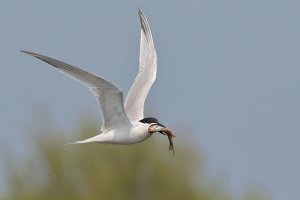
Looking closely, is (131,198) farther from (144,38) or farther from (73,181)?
(144,38)

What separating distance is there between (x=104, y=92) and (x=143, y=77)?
237 centimetres

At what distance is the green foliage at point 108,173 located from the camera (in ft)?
117

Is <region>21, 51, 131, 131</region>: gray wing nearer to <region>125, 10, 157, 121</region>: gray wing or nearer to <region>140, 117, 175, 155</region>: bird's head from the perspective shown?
<region>140, 117, 175, 155</region>: bird's head

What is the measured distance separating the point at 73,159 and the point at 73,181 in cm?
68

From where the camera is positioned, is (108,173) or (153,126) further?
(108,173)

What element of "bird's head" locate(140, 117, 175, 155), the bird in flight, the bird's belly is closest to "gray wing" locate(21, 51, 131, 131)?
the bird in flight

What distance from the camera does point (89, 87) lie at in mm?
26078

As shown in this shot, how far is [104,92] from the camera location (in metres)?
26.2

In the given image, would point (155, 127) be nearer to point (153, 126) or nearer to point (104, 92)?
point (153, 126)

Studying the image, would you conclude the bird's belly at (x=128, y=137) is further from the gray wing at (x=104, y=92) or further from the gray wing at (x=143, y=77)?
the gray wing at (x=143, y=77)

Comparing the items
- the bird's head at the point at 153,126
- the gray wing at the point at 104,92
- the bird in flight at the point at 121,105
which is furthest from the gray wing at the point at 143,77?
the gray wing at the point at 104,92

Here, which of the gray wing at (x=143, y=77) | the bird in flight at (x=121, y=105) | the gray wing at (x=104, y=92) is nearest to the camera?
the gray wing at (x=104, y=92)

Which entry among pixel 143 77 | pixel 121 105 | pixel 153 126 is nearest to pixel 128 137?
pixel 153 126

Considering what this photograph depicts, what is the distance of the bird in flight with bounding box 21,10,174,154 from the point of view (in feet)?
84.5
